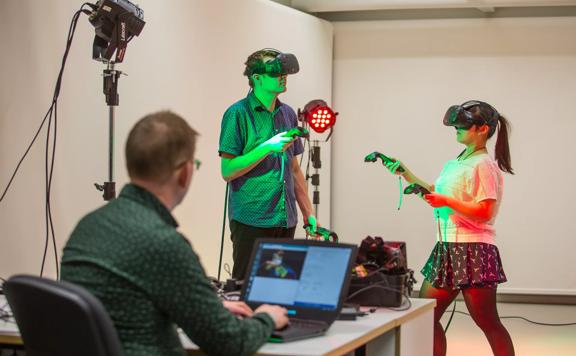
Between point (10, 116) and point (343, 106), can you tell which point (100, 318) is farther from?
point (343, 106)

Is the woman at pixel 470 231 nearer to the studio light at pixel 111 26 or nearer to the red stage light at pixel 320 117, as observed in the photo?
the red stage light at pixel 320 117

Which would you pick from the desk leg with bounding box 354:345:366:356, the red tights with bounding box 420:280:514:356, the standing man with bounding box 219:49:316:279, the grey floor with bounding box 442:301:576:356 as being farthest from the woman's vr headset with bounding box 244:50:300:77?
the grey floor with bounding box 442:301:576:356

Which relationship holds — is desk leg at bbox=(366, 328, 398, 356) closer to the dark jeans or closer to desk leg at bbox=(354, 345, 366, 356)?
desk leg at bbox=(354, 345, 366, 356)

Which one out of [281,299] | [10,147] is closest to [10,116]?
[10,147]

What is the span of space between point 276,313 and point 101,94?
8.56ft

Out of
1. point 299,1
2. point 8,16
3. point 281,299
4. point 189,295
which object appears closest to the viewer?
point 189,295

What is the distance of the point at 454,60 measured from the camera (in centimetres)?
729

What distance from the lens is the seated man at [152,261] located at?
1926 mm

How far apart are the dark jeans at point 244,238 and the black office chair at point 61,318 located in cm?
164

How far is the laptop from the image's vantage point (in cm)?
250

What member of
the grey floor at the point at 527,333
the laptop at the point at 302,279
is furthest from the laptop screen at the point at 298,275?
the grey floor at the point at 527,333

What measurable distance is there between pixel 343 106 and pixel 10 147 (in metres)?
3.92

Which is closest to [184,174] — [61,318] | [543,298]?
[61,318]

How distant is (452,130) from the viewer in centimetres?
726
